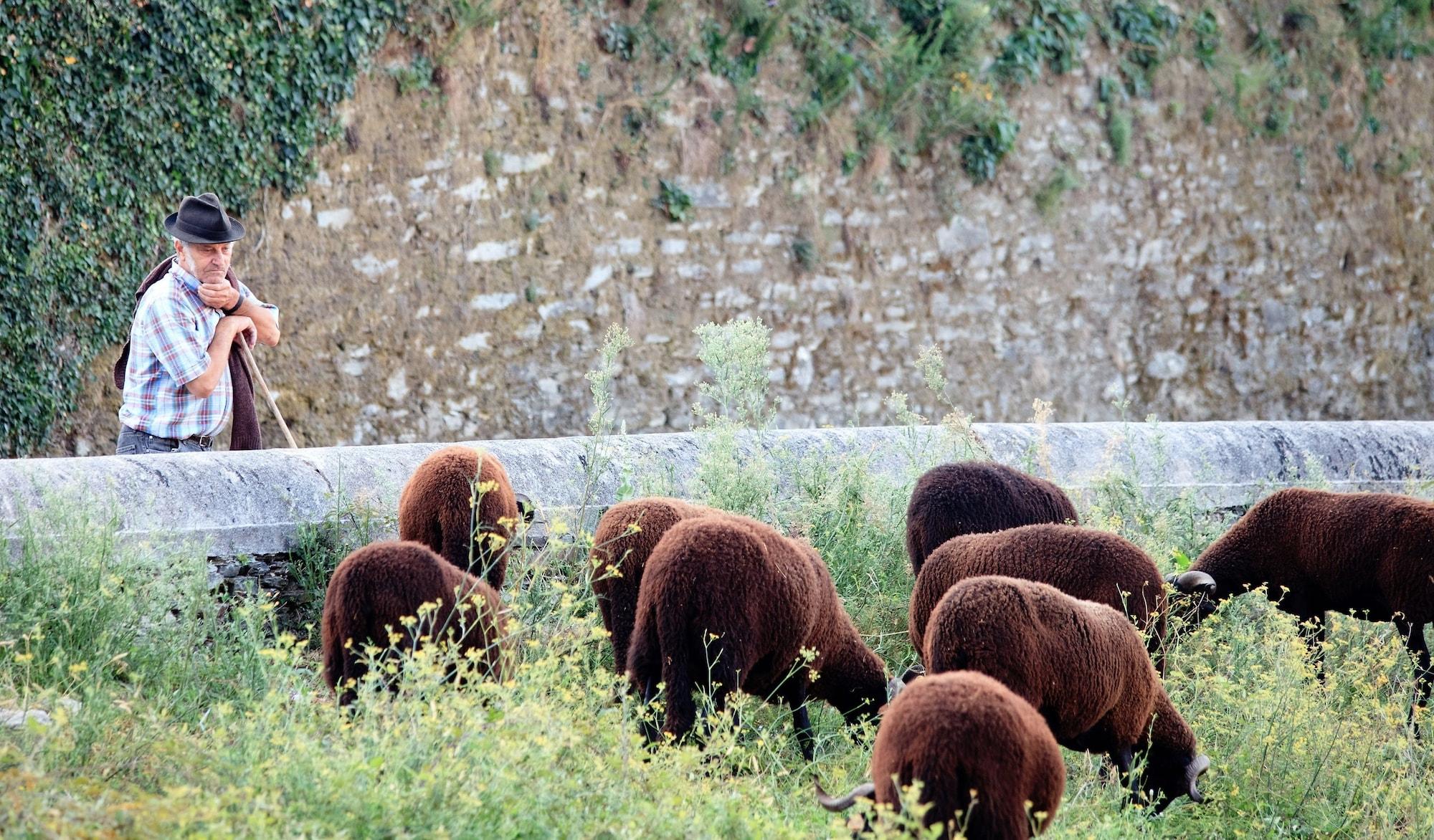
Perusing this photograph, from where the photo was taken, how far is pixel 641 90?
935 centimetres

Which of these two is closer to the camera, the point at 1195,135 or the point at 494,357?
the point at 494,357

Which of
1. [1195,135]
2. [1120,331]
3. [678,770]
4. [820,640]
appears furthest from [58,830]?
[1195,135]

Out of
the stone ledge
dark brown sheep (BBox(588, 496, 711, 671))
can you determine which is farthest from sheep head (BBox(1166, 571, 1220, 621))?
dark brown sheep (BBox(588, 496, 711, 671))

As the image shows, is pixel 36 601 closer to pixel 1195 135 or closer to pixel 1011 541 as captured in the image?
pixel 1011 541

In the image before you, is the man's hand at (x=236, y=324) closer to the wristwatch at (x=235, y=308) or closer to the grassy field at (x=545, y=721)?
the wristwatch at (x=235, y=308)

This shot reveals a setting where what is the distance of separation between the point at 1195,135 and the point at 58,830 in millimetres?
11273

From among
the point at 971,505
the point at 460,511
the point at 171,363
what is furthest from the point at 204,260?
the point at 971,505

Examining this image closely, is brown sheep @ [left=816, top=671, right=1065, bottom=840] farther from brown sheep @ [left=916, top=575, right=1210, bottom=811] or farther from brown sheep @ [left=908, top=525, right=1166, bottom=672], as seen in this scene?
brown sheep @ [left=908, top=525, right=1166, bottom=672]

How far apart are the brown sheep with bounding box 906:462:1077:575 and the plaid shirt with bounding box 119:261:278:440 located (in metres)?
2.65

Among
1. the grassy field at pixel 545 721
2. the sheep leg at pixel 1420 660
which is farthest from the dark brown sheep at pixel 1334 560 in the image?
the grassy field at pixel 545 721

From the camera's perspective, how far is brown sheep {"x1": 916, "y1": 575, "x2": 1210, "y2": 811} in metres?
3.18

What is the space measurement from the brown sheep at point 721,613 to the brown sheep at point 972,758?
2.03 ft

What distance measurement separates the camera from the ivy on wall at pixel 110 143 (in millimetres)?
7102

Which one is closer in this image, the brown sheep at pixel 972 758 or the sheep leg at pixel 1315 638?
the brown sheep at pixel 972 758
